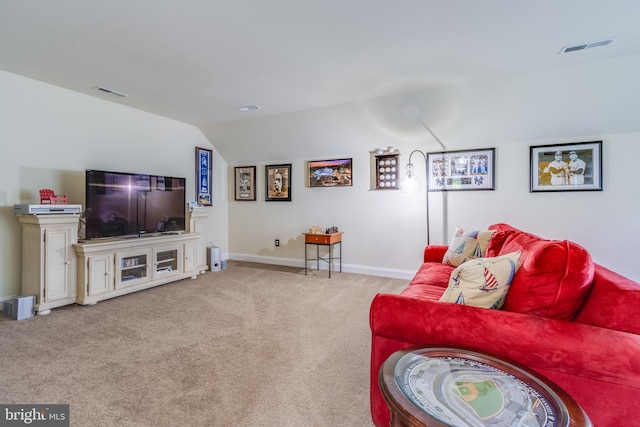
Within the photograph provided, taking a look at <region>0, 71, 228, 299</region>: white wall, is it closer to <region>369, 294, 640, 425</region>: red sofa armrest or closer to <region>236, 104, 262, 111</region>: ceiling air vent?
<region>236, 104, 262, 111</region>: ceiling air vent

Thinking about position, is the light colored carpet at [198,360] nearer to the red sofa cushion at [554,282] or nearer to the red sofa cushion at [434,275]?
the red sofa cushion at [434,275]

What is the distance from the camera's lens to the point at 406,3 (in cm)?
209

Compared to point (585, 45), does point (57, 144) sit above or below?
below

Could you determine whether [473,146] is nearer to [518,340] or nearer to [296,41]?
[296,41]

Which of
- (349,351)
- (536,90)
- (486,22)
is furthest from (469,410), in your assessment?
(536,90)

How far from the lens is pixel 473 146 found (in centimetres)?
417

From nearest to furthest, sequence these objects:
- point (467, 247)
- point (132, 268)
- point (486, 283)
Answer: point (486, 283)
point (467, 247)
point (132, 268)

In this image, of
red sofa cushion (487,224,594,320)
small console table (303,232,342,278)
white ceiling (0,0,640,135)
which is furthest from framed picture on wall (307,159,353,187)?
red sofa cushion (487,224,594,320)

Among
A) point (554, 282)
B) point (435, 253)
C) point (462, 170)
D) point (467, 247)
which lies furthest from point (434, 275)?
point (462, 170)

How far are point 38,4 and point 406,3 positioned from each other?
2.56 meters

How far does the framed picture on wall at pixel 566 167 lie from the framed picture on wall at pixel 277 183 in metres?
3.68

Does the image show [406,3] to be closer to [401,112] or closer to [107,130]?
[401,112]

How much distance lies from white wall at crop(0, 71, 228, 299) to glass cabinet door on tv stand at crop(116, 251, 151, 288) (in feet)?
3.25

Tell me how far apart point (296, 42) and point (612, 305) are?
2672 mm
